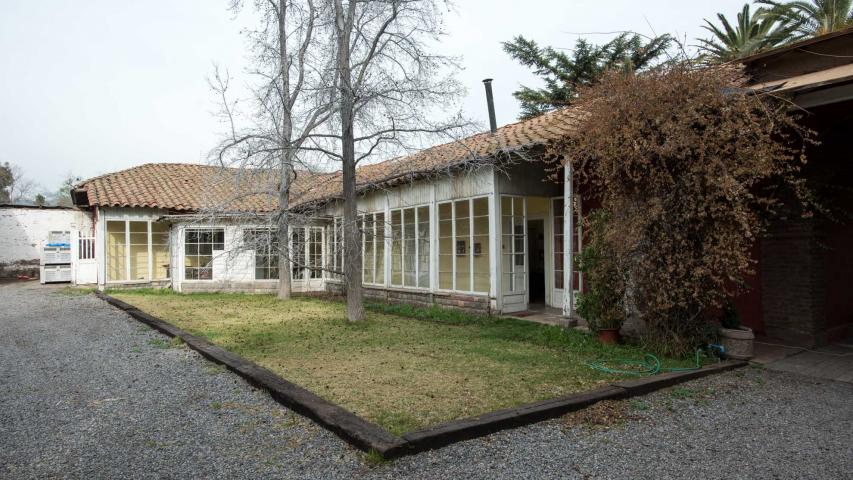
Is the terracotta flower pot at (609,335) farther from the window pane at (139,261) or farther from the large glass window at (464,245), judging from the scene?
the window pane at (139,261)

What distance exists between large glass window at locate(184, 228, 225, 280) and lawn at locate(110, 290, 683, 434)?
4.68 m

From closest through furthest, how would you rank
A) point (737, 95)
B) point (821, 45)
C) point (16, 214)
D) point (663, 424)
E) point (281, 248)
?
1. point (663, 424)
2. point (737, 95)
3. point (821, 45)
4. point (281, 248)
5. point (16, 214)

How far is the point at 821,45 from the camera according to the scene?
6848mm

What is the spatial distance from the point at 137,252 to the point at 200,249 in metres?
2.94

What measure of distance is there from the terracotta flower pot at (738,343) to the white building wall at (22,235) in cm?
2404

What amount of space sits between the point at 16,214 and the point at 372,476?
25.9 metres

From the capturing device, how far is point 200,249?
15.9 meters

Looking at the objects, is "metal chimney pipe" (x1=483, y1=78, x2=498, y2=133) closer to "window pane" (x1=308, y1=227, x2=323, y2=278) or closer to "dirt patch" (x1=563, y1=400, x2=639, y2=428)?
"window pane" (x1=308, y1=227, x2=323, y2=278)

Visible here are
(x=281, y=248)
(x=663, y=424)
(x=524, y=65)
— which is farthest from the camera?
(x=524, y=65)

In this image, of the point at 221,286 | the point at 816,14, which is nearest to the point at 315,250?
the point at 221,286

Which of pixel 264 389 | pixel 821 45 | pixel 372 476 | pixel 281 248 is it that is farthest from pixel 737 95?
pixel 281 248

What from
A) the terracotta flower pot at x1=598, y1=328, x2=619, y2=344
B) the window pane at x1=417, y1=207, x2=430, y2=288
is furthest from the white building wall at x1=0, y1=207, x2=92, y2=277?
the terracotta flower pot at x1=598, y1=328, x2=619, y2=344

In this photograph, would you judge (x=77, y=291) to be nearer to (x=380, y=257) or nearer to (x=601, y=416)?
(x=380, y=257)

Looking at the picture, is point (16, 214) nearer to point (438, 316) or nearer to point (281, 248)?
point (281, 248)
